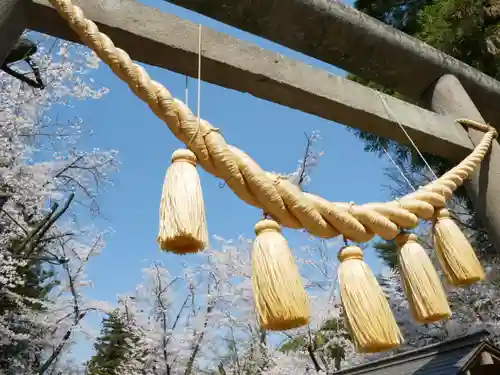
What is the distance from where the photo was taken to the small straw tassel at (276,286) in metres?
0.74

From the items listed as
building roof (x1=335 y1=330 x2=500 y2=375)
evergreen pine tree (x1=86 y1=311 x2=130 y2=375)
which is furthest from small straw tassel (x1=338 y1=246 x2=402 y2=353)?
evergreen pine tree (x1=86 y1=311 x2=130 y2=375)

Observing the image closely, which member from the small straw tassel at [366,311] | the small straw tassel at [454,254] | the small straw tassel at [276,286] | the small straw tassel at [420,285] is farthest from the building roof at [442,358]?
the small straw tassel at [276,286]

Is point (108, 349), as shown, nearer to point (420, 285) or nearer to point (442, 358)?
point (442, 358)

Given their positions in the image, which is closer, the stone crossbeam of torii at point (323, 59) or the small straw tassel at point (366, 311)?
the small straw tassel at point (366, 311)

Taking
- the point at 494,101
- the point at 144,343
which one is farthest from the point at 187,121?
the point at 144,343

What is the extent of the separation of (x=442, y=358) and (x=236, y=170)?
14.6 feet

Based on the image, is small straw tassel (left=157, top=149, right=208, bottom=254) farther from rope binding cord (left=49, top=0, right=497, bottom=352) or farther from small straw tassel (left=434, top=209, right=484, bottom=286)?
small straw tassel (left=434, top=209, right=484, bottom=286)

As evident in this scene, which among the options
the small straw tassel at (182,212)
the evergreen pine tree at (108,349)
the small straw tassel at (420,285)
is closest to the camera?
the small straw tassel at (182,212)

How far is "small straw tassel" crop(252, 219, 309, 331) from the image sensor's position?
2.43 feet

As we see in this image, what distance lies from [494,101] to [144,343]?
920 cm

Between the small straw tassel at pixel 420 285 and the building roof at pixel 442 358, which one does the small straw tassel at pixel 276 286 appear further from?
the building roof at pixel 442 358

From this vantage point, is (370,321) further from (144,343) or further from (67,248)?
(144,343)

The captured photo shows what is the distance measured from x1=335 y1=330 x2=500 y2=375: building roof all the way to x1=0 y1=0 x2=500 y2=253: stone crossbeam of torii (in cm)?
291

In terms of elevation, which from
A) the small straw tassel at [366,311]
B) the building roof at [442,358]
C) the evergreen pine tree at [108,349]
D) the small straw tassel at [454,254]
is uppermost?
the evergreen pine tree at [108,349]
